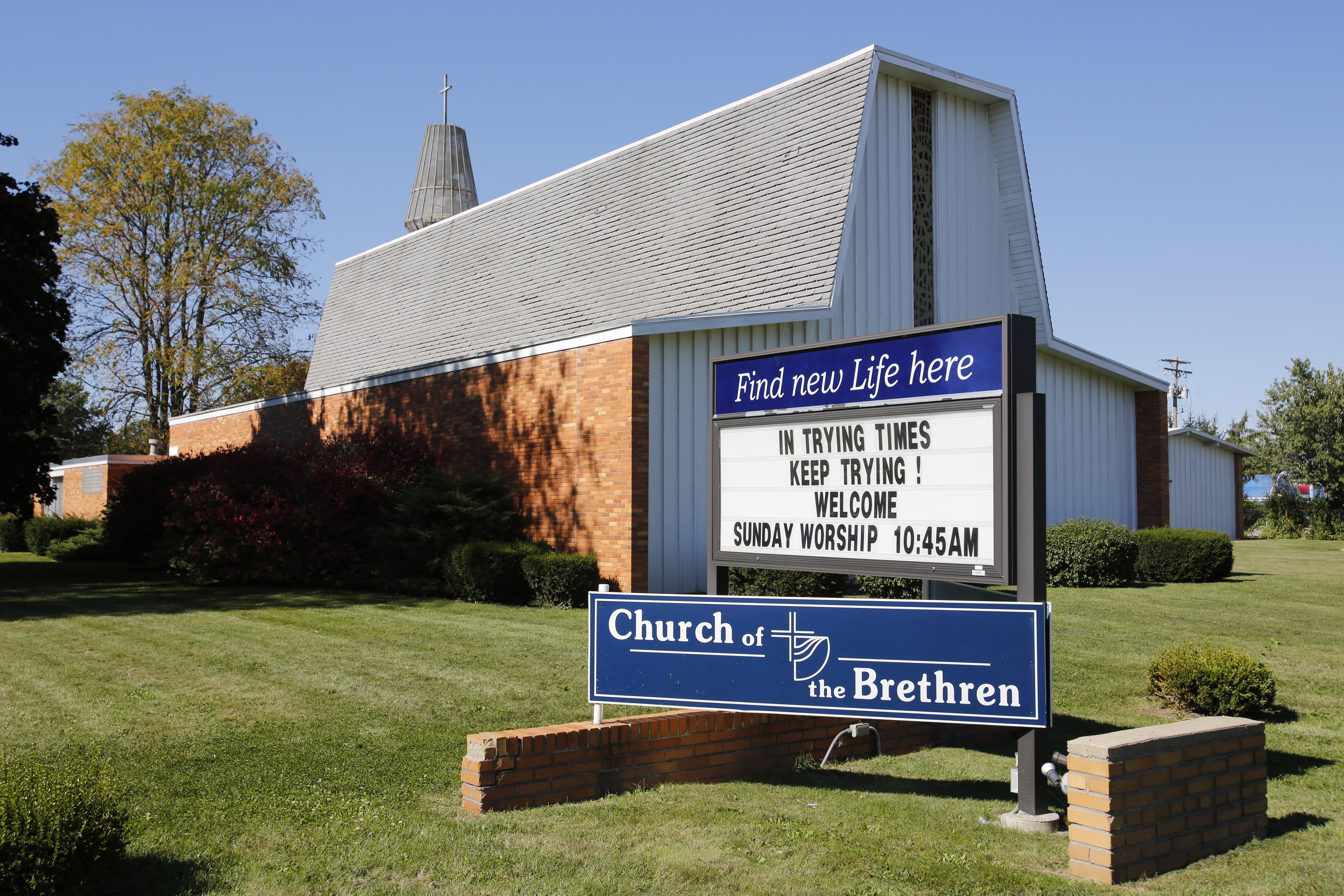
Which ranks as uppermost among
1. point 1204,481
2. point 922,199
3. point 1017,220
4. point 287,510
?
point 1017,220

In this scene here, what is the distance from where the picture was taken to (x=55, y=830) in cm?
454

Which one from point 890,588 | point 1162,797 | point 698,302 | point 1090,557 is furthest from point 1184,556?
point 1162,797

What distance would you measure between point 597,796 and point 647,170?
19.0 meters

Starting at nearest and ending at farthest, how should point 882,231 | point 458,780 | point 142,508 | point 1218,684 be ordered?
point 458,780 → point 1218,684 → point 882,231 → point 142,508

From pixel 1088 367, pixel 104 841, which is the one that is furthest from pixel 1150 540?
pixel 104 841

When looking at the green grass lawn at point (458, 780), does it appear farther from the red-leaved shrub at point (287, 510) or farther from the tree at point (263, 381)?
the tree at point (263, 381)

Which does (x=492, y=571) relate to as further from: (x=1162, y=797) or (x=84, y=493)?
(x=84, y=493)

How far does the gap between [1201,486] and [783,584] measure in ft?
81.6

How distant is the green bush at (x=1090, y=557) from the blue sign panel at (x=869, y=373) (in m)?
13.2

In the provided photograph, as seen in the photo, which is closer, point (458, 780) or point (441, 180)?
point (458, 780)

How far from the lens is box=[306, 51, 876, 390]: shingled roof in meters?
18.5

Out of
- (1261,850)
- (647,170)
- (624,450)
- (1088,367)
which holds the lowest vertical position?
(1261,850)

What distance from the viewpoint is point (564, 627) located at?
1367 centimetres

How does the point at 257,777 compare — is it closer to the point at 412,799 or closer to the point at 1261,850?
the point at 412,799
